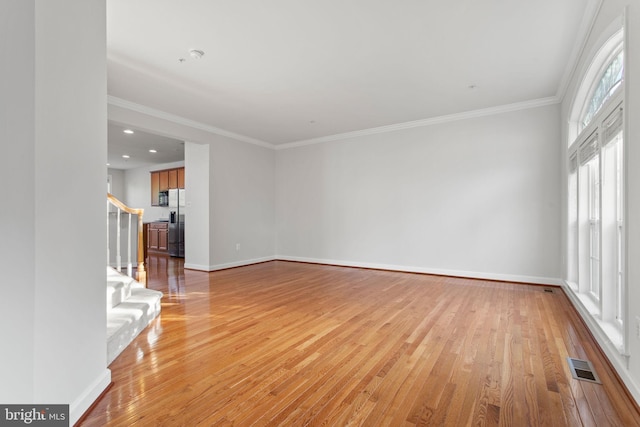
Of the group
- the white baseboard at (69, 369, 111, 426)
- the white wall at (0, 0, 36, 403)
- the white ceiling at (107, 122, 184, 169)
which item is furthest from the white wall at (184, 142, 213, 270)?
the white wall at (0, 0, 36, 403)

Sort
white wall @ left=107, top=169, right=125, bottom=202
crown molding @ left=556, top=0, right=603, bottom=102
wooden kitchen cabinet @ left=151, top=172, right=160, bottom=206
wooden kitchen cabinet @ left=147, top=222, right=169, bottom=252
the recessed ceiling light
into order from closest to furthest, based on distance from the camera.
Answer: crown molding @ left=556, top=0, right=603, bottom=102 → the recessed ceiling light → wooden kitchen cabinet @ left=147, top=222, right=169, bottom=252 → wooden kitchen cabinet @ left=151, top=172, right=160, bottom=206 → white wall @ left=107, top=169, right=125, bottom=202

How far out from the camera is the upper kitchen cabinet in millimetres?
8398

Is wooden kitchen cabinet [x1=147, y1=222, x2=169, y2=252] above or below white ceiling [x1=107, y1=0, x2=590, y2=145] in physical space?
below

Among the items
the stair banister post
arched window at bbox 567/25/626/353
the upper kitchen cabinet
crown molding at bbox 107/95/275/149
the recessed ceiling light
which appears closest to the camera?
A: arched window at bbox 567/25/626/353

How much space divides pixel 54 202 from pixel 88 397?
1.06 meters

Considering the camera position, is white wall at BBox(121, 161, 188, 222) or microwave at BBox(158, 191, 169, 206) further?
white wall at BBox(121, 161, 188, 222)

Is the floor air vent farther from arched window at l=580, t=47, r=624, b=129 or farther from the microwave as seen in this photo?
the microwave

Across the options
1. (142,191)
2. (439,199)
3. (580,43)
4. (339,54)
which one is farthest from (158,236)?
(580,43)

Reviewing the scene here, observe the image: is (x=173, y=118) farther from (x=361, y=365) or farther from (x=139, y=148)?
(x=361, y=365)

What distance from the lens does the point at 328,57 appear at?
10.3 feet

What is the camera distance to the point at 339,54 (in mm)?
3078

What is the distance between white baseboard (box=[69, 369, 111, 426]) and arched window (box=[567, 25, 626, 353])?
3.11 meters

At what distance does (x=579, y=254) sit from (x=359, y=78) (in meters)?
3.23

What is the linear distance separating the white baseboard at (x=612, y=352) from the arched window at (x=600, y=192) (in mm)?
47
